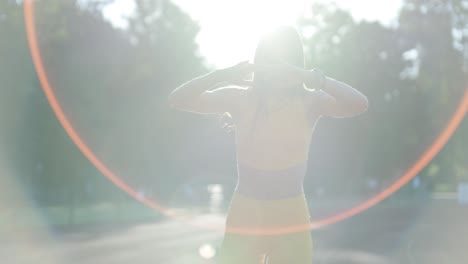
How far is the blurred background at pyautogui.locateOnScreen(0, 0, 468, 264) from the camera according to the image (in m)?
19.9

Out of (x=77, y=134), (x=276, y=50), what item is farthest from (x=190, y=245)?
(x=276, y=50)

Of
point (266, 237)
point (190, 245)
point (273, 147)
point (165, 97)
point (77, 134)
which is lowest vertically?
point (266, 237)

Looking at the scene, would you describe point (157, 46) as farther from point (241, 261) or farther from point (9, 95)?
point (241, 261)

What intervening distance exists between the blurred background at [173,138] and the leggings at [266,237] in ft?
8.95

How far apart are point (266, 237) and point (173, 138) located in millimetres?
36335

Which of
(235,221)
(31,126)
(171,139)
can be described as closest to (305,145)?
(235,221)

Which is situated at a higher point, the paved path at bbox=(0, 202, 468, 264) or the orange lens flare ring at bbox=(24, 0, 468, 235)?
the orange lens flare ring at bbox=(24, 0, 468, 235)

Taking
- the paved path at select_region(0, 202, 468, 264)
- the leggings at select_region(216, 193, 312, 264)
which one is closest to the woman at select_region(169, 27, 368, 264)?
the leggings at select_region(216, 193, 312, 264)

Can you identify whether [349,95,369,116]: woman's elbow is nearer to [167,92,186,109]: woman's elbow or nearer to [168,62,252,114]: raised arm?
[168,62,252,114]: raised arm

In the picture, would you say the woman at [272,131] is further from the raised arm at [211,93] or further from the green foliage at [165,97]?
the green foliage at [165,97]

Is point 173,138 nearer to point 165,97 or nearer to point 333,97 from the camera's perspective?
point 165,97

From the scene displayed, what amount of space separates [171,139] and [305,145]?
36.1 m

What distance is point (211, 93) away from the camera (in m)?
3.03

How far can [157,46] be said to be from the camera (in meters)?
39.1
